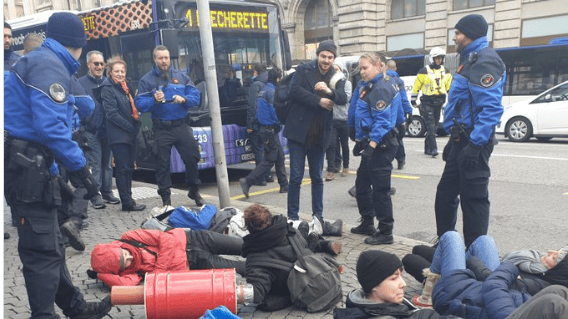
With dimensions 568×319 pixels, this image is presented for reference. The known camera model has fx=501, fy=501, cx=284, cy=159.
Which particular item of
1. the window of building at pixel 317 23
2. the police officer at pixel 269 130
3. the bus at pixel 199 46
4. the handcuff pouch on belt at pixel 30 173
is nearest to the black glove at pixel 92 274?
the handcuff pouch on belt at pixel 30 173

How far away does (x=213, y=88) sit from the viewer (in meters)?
6.24

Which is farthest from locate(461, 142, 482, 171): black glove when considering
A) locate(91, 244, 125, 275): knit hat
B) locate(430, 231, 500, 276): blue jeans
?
locate(91, 244, 125, 275): knit hat

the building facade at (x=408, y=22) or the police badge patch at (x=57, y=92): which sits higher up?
the building facade at (x=408, y=22)

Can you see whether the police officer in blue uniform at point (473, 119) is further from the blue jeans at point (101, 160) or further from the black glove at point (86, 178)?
the blue jeans at point (101, 160)

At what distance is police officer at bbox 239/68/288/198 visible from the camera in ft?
25.2

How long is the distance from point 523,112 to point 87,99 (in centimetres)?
1204

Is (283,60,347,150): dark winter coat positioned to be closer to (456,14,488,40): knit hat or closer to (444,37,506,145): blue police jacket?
(444,37,506,145): blue police jacket

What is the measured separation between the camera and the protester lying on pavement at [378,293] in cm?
256

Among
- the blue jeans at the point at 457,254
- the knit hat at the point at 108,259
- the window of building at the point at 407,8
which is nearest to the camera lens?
the blue jeans at the point at 457,254

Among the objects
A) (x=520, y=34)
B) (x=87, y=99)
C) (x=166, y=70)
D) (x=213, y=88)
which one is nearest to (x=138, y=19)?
(x=166, y=70)

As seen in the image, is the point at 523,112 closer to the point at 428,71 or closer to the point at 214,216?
the point at 428,71

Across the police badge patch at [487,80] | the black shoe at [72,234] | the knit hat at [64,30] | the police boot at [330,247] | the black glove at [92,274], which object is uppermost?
the knit hat at [64,30]

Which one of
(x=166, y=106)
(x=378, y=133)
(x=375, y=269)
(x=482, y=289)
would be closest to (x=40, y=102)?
(x=375, y=269)

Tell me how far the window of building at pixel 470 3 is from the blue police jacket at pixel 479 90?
70.0 feet
